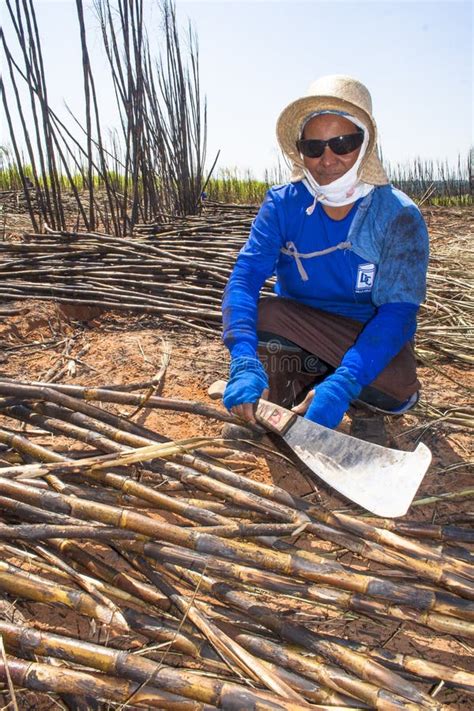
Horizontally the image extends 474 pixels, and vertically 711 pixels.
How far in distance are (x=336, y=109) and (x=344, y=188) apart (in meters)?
0.24

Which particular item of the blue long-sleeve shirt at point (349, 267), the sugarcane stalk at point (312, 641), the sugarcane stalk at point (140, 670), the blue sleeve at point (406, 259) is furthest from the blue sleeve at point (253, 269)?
the sugarcane stalk at point (140, 670)

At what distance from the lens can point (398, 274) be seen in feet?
6.07

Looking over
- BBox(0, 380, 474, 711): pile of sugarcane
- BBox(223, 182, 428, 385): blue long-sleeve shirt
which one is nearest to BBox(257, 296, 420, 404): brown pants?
BBox(223, 182, 428, 385): blue long-sleeve shirt

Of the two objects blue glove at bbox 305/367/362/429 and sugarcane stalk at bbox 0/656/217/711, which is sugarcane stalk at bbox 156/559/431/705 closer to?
sugarcane stalk at bbox 0/656/217/711

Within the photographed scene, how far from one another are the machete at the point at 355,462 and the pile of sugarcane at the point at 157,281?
1221 mm

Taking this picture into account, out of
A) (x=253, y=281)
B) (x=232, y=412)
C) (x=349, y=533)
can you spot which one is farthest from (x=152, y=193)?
(x=349, y=533)

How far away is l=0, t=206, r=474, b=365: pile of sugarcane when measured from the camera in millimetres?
2959

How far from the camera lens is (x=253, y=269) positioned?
6.66 feet

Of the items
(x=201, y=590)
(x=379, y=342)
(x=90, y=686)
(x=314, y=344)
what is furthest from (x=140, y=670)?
(x=314, y=344)

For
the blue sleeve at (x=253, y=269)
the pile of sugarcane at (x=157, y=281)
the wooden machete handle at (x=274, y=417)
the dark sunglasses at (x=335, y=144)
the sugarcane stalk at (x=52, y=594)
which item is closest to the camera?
the sugarcane stalk at (x=52, y=594)

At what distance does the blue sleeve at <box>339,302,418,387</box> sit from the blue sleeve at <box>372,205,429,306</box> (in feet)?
0.13

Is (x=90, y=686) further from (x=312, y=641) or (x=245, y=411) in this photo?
(x=245, y=411)

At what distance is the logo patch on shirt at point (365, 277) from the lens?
6.38ft

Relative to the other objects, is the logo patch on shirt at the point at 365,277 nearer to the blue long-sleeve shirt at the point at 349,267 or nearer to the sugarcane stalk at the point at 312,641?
the blue long-sleeve shirt at the point at 349,267
